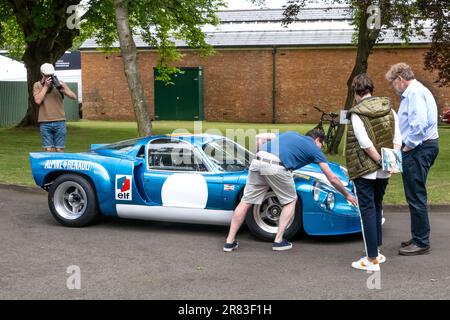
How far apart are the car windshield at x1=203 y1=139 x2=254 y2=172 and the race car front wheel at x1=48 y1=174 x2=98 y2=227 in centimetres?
153

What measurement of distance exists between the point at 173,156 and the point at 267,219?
1401 millimetres

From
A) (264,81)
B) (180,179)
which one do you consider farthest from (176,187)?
(264,81)

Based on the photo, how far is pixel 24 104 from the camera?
32.4 m

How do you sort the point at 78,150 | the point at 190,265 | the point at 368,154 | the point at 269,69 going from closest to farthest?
the point at 368,154 < the point at 190,265 < the point at 78,150 < the point at 269,69

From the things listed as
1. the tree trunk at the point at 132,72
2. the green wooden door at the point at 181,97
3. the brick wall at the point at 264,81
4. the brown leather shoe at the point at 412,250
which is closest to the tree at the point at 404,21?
the tree trunk at the point at 132,72

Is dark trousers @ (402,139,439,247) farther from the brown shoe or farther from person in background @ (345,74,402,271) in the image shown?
person in background @ (345,74,402,271)

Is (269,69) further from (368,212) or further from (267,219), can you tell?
(368,212)

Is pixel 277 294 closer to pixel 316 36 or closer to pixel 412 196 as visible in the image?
pixel 412 196

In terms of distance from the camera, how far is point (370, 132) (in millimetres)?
6008

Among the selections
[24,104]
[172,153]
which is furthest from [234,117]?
[172,153]

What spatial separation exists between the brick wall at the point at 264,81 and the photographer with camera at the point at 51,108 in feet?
82.9

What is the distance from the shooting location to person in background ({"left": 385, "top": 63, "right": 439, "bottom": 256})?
20.9 ft

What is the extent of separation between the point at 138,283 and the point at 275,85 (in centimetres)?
2992
